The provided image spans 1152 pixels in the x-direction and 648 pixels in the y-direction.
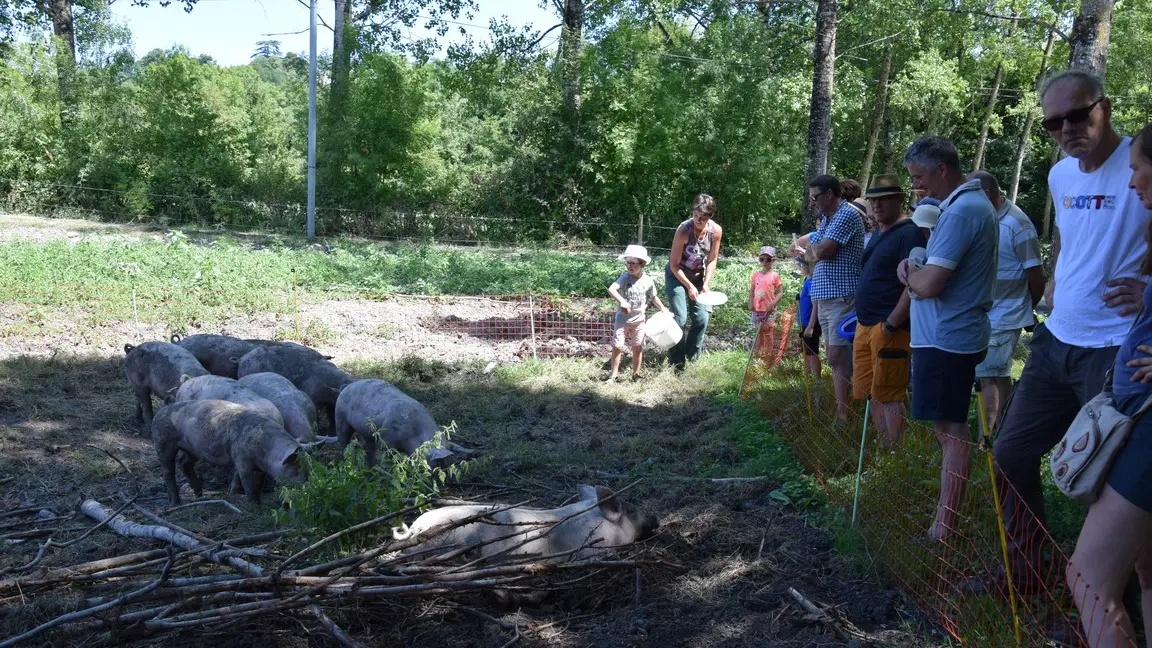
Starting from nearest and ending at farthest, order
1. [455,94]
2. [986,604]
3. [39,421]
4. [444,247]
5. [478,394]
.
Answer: [986,604] → [39,421] → [478,394] → [444,247] → [455,94]

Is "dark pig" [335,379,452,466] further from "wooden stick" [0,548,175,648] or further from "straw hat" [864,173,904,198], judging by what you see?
"straw hat" [864,173,904,198]

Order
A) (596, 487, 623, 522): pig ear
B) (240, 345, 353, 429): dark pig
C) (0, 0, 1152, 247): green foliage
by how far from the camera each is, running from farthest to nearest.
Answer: (0, 0, 1152, 247): green foliage, (240, 345, 353, 429): dark pig, (596, 487, 623, 522): pig ear

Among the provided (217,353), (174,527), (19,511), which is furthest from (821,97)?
(19,511)

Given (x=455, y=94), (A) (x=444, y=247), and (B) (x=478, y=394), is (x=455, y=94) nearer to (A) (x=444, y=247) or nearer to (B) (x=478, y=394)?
(A) (x=444, y=247)

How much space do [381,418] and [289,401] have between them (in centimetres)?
92

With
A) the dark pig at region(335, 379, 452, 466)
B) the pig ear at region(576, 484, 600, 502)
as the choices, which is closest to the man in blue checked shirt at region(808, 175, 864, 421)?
the pig ear at region(576, 484, 600, 502)

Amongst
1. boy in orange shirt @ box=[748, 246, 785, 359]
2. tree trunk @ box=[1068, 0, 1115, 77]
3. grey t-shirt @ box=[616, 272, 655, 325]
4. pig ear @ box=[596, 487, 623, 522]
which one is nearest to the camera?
pig ear @ box=[596, 487, 623, 522]

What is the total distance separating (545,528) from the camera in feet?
15.4

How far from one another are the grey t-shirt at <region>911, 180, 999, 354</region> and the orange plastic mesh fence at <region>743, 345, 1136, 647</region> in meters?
0.49

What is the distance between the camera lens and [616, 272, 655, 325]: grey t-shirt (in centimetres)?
930

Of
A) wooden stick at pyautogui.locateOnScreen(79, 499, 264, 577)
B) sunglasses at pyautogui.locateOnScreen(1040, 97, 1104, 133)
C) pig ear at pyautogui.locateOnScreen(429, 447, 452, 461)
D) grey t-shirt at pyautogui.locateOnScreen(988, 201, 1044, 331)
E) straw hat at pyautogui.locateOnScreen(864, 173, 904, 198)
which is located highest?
sunglasses at pyautogui.locateOnScreen(1040, 97, 1104, 133)

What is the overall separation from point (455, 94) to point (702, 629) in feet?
85.2

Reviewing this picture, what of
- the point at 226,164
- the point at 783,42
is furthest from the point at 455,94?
the point at 783,42

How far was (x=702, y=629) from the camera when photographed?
4129 mm
